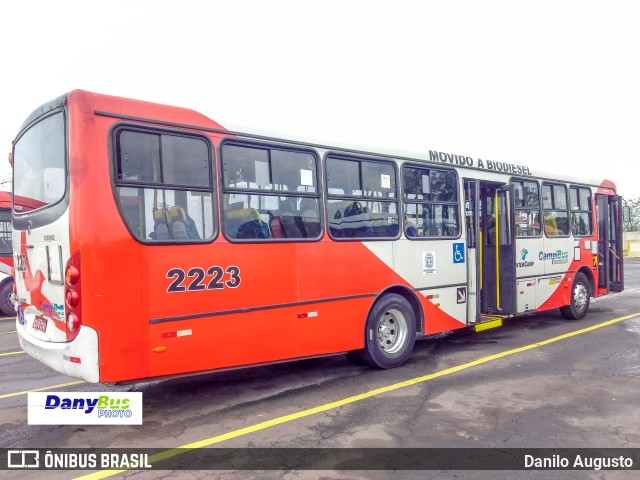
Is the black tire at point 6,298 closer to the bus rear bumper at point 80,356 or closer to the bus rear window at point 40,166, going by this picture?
the bus rear window at point 40,166

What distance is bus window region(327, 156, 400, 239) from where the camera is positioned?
634 cm

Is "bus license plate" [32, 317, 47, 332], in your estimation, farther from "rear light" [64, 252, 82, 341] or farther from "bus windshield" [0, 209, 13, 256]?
"bus windshield" [0, 209, 13, 256]

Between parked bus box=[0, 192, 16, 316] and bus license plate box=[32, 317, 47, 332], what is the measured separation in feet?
29.8

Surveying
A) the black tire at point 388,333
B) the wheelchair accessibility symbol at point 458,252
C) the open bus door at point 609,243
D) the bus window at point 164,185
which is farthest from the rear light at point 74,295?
the open bus door at point 609,243

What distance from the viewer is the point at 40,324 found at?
16.8 feet

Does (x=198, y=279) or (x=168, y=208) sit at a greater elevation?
A: (x=168, y=208)

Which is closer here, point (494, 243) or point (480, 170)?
point (480, 170)

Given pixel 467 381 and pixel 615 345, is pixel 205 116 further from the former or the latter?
pixel 615 345

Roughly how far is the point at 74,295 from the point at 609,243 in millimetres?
11437

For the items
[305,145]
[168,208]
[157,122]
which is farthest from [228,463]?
[305,145]

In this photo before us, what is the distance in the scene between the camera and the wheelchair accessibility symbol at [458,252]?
791cm

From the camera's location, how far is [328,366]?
718 centimetres

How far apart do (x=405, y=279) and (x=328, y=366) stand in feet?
5.39

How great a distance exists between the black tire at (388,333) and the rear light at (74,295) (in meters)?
3.52
